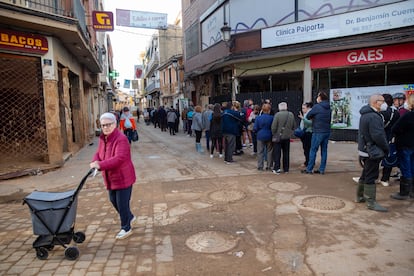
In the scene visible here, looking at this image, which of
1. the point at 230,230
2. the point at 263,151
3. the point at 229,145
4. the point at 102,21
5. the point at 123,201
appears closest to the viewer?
the point at 123,201

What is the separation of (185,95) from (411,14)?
16451mm

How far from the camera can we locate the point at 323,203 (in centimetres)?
543

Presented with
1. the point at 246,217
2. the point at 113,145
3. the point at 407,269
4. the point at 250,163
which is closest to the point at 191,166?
the point at 250,163

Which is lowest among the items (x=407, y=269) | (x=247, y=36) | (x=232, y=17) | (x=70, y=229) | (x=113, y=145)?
(x=407, y=269)

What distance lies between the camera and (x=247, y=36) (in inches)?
574

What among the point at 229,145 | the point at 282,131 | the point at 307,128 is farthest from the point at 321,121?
the point at 229,145

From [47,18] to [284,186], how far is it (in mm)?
6688

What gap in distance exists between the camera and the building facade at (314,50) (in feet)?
37.2

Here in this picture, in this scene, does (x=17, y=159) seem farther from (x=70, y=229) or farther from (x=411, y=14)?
(x=411, y=14)

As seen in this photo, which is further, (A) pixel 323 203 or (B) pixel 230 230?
(A) pixel 323 203

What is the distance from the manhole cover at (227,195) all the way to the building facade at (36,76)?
5.12 meters

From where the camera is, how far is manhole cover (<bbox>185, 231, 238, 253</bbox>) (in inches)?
155

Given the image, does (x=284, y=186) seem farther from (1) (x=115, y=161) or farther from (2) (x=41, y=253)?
(2) (x=41, y=253)

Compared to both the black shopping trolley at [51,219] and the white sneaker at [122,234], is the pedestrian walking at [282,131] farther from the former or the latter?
the black shopping trolley at [51,219]
